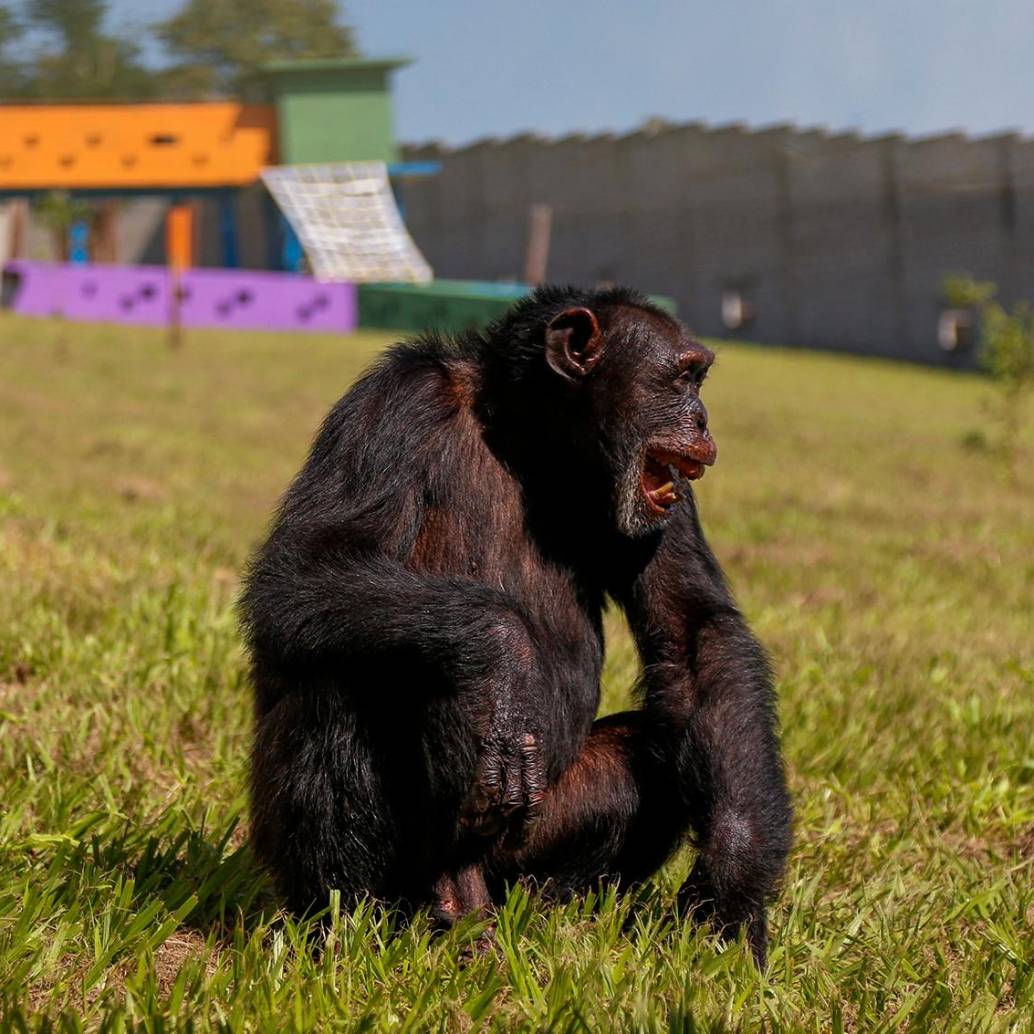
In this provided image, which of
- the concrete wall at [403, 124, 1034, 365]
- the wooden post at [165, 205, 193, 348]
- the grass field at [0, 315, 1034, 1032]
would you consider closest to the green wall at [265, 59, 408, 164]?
the wooden post at [165, 205, 193, 348]

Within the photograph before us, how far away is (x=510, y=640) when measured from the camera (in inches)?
120

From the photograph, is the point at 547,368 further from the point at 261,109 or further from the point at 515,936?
the point at 261,109

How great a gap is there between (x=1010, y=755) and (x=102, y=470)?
8.07 m

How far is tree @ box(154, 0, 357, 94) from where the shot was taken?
6425 cm

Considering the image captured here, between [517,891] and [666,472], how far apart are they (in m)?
0.98

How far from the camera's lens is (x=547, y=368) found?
3514mm

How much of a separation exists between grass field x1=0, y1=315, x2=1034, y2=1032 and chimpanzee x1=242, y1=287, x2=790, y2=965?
18cm

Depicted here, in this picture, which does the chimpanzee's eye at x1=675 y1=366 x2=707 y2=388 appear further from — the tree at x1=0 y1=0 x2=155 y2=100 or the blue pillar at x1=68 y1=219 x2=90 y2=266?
the tree at x1=0 y1=0 x2=155 y2=100

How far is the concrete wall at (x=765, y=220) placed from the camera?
1396 inches

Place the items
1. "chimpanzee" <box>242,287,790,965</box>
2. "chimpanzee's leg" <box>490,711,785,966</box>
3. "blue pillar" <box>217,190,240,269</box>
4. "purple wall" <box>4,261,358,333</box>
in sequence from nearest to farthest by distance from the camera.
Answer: "chimpanzee" <box>242,287,790,965</box>, "chimpanzee's leg" <box>490,711,785,966</box>, "purple wall" <box>4,261,358,333</box>, "blue pillar" <box>217,190,240,269</box>

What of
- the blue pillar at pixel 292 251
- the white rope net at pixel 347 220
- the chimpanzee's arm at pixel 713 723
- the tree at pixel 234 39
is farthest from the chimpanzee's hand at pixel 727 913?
the tree at pixel 234 39

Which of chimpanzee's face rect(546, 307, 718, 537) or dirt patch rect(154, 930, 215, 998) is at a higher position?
chimpanzee's face rect(546, 307, 718, 537)

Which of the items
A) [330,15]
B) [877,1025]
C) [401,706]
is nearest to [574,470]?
[401,706]

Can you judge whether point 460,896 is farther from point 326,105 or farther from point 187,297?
point 326,105
